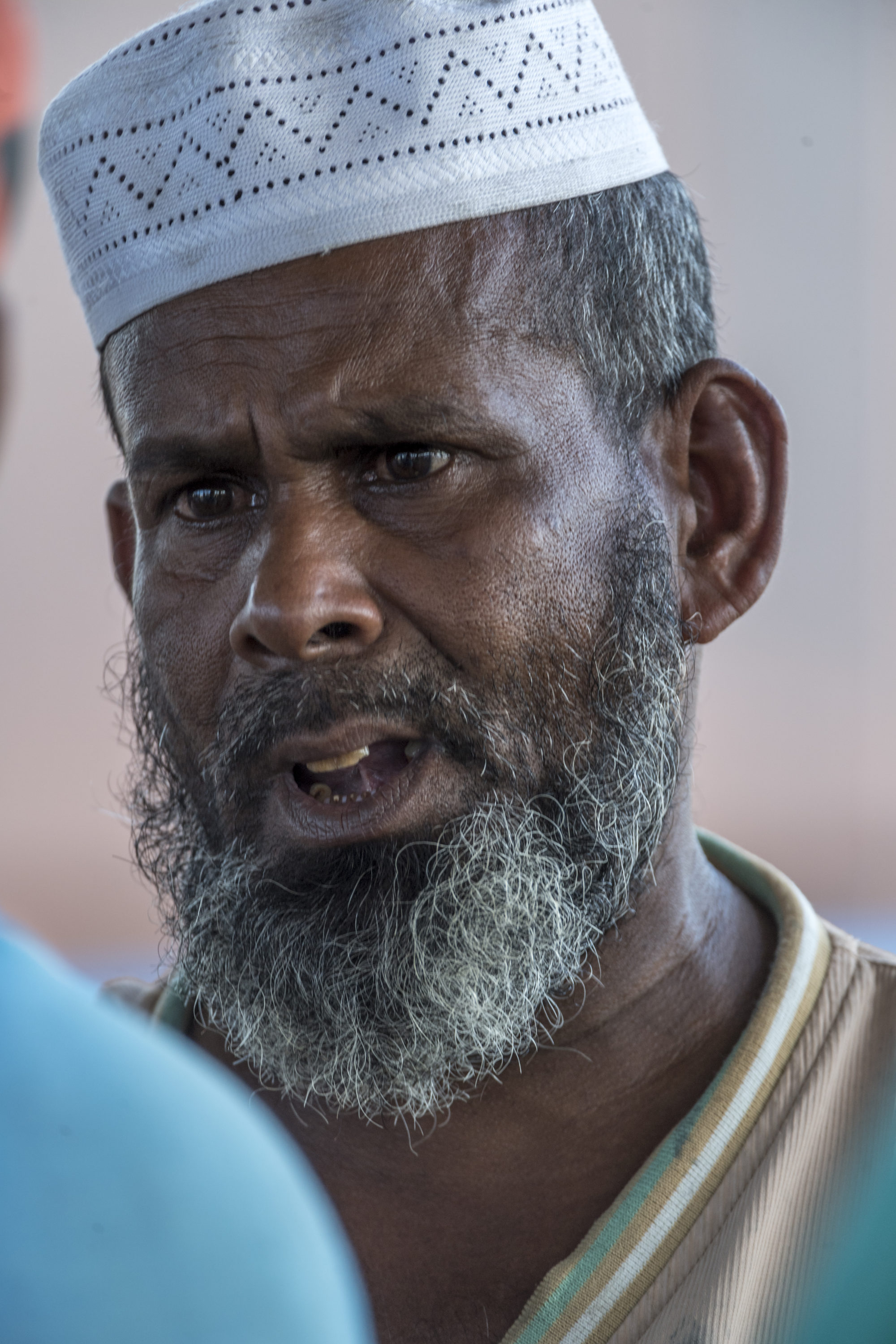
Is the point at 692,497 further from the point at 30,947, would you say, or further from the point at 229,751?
the point at 30,947

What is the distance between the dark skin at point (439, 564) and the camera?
1.30 meters

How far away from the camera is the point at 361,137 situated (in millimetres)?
1329

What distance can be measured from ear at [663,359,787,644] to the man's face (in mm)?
89

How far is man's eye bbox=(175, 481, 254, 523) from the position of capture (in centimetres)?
142

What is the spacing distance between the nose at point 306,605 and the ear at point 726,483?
15.7 inches

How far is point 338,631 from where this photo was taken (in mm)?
1270

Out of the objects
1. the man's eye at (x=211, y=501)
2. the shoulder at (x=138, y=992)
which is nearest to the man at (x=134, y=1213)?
the man's eye at (x=211, y=501)

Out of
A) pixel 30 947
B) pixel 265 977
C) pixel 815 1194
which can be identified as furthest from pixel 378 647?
pixel 30 947

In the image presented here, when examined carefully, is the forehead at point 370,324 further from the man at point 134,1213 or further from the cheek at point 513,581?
the man at point 134,1213

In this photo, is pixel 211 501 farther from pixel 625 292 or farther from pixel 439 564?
pixel 625 292

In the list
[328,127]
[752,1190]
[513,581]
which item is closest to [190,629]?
[513,581]

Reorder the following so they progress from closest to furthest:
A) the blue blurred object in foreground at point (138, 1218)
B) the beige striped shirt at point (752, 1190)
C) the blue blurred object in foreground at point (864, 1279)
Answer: the blue blurred object in foreground at point (138, 1218), the blue blurred object in foreground at point (864, 1279), the beige striped shirt at point (752, 1190)

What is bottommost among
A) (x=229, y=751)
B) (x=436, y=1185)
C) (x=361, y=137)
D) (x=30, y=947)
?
(x=436, y=1185)

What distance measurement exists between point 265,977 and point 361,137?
850 millimetres
